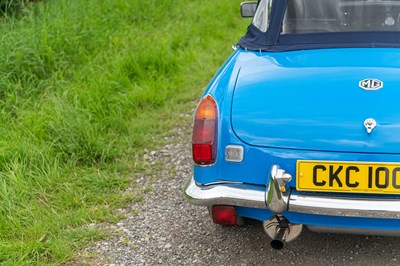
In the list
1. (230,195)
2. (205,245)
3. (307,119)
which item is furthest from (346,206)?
(205,245)

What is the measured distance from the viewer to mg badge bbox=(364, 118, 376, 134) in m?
3.01

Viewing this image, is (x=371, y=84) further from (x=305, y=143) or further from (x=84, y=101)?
(x=84, y=101)

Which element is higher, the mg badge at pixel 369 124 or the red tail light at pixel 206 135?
Result: the mg badge at pixel 369 124

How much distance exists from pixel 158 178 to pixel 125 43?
293cm

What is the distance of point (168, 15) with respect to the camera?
348 inches

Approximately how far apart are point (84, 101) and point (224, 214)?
2.72 meters

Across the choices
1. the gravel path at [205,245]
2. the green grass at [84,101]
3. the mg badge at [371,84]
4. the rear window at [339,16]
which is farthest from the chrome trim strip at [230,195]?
the rear window at [339,16]

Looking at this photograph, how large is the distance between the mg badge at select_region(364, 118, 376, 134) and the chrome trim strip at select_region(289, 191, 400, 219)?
1.08 ft

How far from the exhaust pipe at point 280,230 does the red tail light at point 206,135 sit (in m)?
0.43

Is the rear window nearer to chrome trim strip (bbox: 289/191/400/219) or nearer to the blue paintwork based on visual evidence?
the blue paintwork

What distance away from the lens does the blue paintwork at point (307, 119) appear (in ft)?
9.95

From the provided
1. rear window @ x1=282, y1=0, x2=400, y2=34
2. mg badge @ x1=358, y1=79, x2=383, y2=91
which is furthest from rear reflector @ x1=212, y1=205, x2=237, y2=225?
rear window @ x1=282, y1=0, x2=400, y2=34

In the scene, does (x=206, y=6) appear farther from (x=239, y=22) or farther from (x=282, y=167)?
(x=282, y=167)

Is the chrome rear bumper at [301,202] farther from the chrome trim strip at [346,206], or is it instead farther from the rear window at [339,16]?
the rear window at [339,16]
